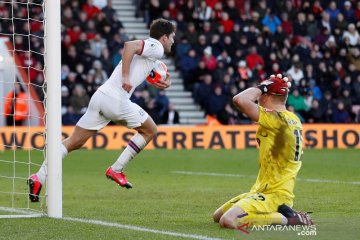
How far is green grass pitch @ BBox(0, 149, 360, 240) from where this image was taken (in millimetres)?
9320

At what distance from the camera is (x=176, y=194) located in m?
13.9

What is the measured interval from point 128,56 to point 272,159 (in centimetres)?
254

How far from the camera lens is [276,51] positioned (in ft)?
93.8

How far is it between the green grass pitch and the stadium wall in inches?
35.3

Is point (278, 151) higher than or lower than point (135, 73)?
lower

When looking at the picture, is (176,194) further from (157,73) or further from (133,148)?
(157,73)

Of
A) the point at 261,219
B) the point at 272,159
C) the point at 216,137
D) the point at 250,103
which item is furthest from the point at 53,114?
the point at 216,137

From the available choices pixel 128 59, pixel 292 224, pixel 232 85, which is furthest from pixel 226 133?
pixel 292 224

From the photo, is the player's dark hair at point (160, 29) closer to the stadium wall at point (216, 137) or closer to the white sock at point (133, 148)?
the white sock at point (133, 148)

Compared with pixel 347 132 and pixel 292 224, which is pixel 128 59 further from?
pixel 347 132

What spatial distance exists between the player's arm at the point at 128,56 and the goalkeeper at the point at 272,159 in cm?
219

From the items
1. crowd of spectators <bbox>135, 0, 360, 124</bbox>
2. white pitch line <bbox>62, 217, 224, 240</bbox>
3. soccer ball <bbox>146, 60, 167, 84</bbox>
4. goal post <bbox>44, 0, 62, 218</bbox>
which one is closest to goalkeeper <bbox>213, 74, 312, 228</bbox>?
white pitch line <bbox>62, 217, 224, 240</bbox>

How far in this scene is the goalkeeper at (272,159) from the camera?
9305 millimetres

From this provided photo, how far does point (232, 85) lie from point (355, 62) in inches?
172
